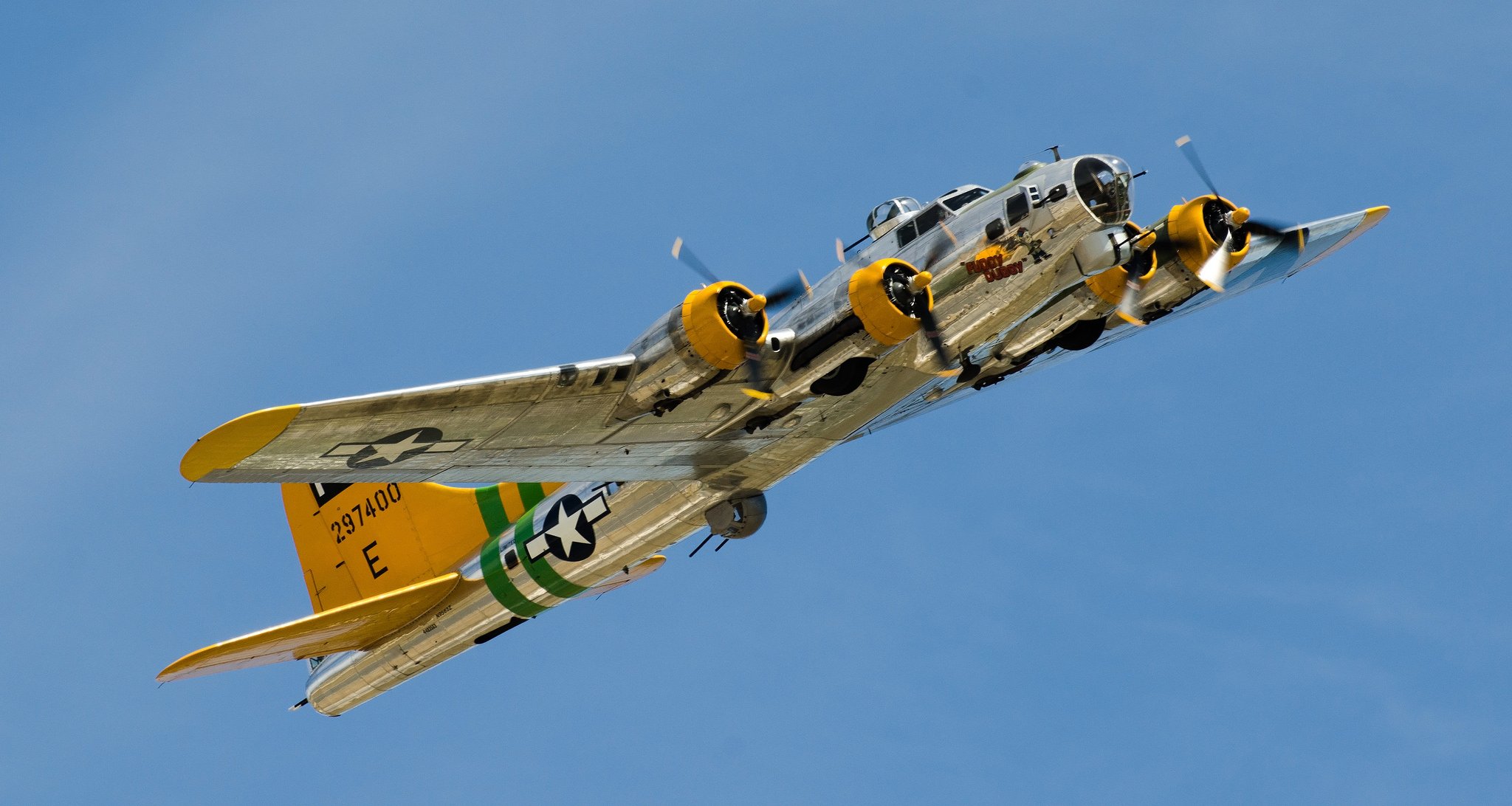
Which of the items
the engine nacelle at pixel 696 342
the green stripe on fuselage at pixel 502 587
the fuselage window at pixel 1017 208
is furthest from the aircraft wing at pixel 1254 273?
the green stripe on fuselage at pixel 502 587

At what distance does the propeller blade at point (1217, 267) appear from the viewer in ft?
95.9

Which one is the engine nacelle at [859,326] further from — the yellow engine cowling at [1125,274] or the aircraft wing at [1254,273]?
the yellow engine cowling at [1125,274]

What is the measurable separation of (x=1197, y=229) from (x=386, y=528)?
16.8m

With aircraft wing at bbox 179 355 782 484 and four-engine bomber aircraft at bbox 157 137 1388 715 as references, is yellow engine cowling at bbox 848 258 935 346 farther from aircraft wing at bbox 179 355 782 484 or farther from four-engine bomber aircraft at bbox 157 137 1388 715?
aircraft wing at bbox 179 355 782 484

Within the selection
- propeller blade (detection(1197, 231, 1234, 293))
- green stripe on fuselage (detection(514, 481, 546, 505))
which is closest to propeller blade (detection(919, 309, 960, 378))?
propeller blade (detection(1197, 231, 1234, 293))

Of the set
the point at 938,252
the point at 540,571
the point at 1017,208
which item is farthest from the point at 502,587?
the point at 1017,208

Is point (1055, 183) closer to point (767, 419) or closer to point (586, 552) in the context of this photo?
point (767, 419)

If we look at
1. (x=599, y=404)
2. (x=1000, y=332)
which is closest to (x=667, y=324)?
(x=599, y=404)

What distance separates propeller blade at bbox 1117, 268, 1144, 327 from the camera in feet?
96.1

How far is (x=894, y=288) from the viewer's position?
2644 centimetres

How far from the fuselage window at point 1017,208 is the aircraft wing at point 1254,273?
459 centimetres

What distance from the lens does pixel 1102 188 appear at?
26.1m

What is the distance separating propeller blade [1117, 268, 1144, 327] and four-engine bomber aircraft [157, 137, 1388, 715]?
0.13ft

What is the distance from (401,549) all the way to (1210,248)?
54.2 ft
